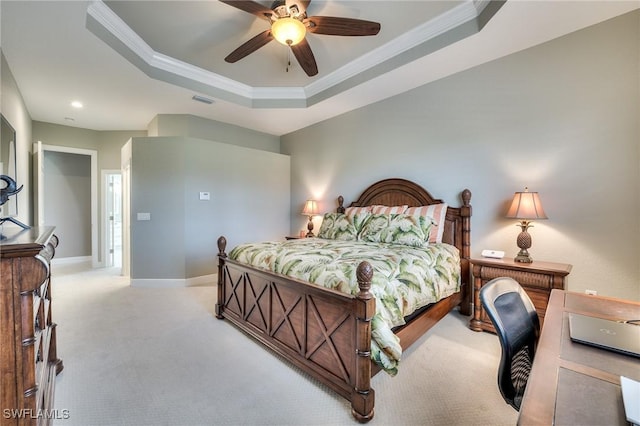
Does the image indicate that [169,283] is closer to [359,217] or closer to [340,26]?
[359,217]

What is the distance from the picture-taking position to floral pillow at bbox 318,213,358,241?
3551mm

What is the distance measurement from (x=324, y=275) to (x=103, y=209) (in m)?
6.12

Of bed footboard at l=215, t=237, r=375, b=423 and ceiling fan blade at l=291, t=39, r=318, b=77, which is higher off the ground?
ceiling fan blade at l=291, t=39, r=318, b=77

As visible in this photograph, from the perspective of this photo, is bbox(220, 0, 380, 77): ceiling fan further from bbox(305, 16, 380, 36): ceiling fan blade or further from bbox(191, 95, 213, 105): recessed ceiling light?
bbox(191, 95, 213, 105): recessed ceiling light

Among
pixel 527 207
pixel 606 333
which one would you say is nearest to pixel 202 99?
pixel 527 207

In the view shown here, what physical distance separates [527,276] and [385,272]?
1.51 meters

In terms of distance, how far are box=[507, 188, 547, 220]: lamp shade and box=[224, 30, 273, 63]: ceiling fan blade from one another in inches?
109

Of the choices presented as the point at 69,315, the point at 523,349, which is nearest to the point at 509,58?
the point at 523,349

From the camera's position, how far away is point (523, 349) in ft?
4.42

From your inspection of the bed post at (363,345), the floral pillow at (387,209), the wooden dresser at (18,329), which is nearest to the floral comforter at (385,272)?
the bed post at (363,345)

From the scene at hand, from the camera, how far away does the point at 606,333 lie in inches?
A: 38.6

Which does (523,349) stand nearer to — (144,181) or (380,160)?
(380,160)

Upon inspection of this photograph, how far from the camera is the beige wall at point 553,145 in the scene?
2.36 meters

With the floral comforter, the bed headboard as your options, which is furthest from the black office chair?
the bed headboard
